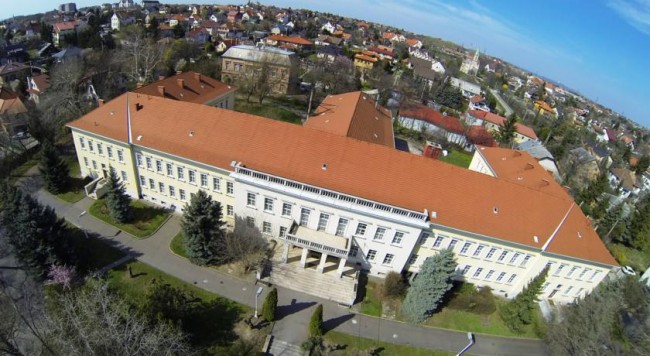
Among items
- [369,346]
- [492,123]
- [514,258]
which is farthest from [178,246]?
[492,123]

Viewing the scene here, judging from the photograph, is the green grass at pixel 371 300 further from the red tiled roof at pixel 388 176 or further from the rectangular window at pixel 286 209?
the rectangular window at pixel 286 209

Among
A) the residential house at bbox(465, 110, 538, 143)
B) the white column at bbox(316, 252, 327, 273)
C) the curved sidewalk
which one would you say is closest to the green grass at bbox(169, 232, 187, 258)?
the curved sidewalk

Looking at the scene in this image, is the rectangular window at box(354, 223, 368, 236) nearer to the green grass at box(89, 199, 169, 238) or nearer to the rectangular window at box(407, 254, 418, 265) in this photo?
the rectangular window at box(407, 254, 418, 265)

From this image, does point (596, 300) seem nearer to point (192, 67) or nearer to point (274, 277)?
point (274, 277)

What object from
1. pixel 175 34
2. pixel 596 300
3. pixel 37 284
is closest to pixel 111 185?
pixel 37 284

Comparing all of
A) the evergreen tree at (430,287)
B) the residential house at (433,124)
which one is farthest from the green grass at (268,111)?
the evergreen tree at (430,287)
